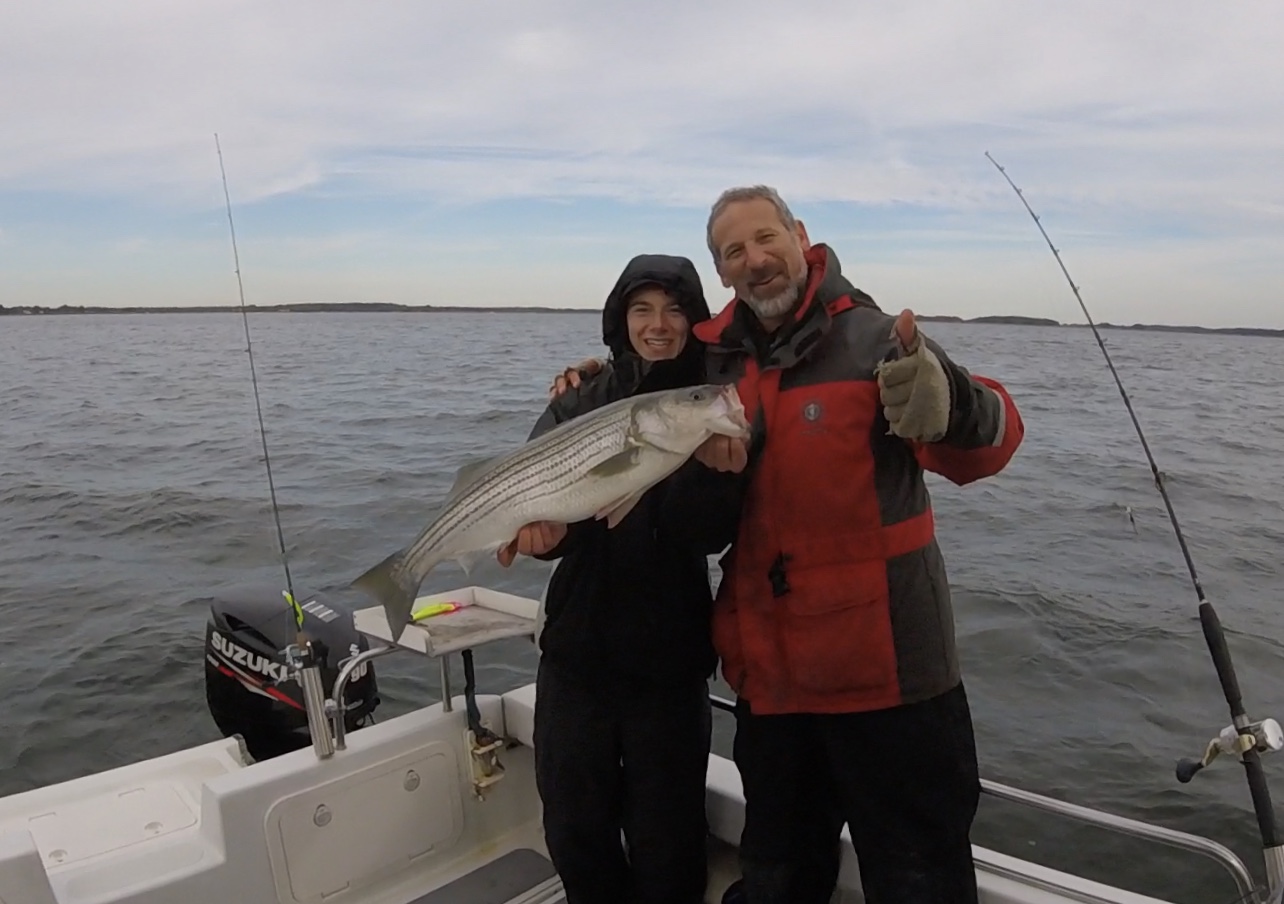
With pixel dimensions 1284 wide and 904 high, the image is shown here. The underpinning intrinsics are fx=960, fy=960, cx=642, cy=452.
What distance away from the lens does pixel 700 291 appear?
3395mm

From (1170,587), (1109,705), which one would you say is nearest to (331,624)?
(1109,705)

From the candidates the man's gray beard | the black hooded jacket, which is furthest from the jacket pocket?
the man's gray beard

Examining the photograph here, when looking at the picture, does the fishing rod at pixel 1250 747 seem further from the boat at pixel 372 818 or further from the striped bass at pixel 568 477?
the striped bass at pixel 568 477

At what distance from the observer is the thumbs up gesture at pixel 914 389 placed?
2426 mm

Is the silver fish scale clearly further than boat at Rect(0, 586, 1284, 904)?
No

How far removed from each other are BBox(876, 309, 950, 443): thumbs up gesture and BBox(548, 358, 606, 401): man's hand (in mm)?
1285

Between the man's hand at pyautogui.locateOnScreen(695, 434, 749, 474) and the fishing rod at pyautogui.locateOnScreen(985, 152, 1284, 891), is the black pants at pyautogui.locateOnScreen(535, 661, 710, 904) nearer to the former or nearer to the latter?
the man's hand at pyautogui.locateOnScreen(695, 434, 749, 474)

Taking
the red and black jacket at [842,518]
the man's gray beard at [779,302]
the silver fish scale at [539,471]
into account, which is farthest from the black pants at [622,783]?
the man's gray beard at [779,302]

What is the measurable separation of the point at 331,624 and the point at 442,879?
1.53 metres

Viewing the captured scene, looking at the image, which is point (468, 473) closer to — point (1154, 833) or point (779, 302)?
point (779, 302)

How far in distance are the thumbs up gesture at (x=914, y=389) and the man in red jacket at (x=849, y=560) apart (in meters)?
0.03

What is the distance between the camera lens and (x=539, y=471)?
3018 mm

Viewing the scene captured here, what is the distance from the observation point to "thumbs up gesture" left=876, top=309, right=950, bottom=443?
2.43 m

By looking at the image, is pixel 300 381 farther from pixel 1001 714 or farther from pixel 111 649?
pixel 1001 714
